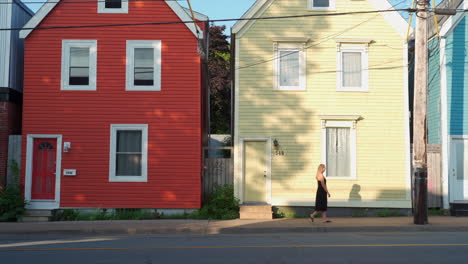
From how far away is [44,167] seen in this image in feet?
53.9

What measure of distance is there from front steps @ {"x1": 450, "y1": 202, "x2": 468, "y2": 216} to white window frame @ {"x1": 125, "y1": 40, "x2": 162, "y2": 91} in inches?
443

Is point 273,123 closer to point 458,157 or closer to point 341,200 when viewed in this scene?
point 341,200

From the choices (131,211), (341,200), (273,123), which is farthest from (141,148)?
(341,200)

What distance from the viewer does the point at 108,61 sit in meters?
16.5

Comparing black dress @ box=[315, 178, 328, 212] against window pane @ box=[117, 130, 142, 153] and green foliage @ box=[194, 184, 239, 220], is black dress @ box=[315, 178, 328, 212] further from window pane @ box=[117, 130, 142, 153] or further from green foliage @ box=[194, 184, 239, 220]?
window pane @ box=[117, 130, 142, 153]

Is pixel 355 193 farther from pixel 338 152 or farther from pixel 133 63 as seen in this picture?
pixel 133 63

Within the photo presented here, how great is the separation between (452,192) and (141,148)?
37.0 ft

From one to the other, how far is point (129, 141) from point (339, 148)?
25.0 feet

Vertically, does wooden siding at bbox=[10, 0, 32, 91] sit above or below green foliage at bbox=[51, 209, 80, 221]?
above

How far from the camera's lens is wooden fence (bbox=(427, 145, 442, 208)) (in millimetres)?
16781

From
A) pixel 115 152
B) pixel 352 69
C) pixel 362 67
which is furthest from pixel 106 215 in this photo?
pixel 362 67

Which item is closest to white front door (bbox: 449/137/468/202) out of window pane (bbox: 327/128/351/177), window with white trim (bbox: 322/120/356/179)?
window with white trim (bbox: 322/120/356/179)

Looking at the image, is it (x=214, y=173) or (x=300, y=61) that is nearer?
(x=300, y=61)

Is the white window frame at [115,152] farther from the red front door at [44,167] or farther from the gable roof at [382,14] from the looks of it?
the gable roof at [382,14]
